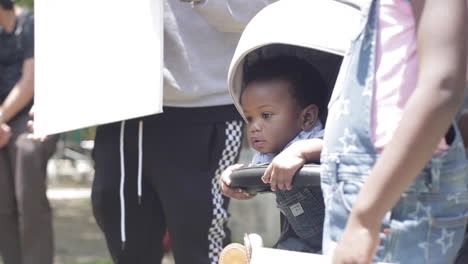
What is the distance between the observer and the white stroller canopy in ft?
7.97

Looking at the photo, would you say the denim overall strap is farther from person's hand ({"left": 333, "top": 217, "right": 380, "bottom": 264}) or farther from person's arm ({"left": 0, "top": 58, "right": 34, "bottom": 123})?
person's arm ({"left": 0, "top": 58, "right": 34, "bottom": 123})

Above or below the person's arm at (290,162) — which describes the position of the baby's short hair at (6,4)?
above

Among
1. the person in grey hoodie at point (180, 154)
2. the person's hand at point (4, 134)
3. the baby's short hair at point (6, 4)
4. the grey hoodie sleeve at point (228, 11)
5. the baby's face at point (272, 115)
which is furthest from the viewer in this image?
the baby's short hair at point (6, 4)

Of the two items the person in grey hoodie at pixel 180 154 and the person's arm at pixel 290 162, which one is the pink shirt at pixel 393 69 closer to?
the person's arm at pixel 290 162

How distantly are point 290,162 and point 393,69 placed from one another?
Result: 475 mm

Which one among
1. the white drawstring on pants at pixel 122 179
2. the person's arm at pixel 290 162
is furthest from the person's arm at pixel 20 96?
the person's arm at pixel 290 162

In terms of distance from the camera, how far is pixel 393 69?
6.61ft

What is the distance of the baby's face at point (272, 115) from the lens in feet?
9.04

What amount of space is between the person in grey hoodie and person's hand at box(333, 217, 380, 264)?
5.49 feet

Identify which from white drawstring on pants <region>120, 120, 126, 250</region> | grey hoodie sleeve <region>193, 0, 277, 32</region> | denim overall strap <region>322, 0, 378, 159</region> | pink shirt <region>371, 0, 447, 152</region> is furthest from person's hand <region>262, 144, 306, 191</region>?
white drawstring on pants <region>120, 120, 126, 250</region>

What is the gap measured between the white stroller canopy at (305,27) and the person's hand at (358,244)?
618 mm

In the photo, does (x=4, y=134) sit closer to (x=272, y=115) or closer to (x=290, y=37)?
(x=272, y=115)

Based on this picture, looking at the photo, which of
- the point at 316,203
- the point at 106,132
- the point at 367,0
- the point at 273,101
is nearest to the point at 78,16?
the point at 106,132

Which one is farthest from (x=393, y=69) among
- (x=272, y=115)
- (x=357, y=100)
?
(x=272, y=115)
